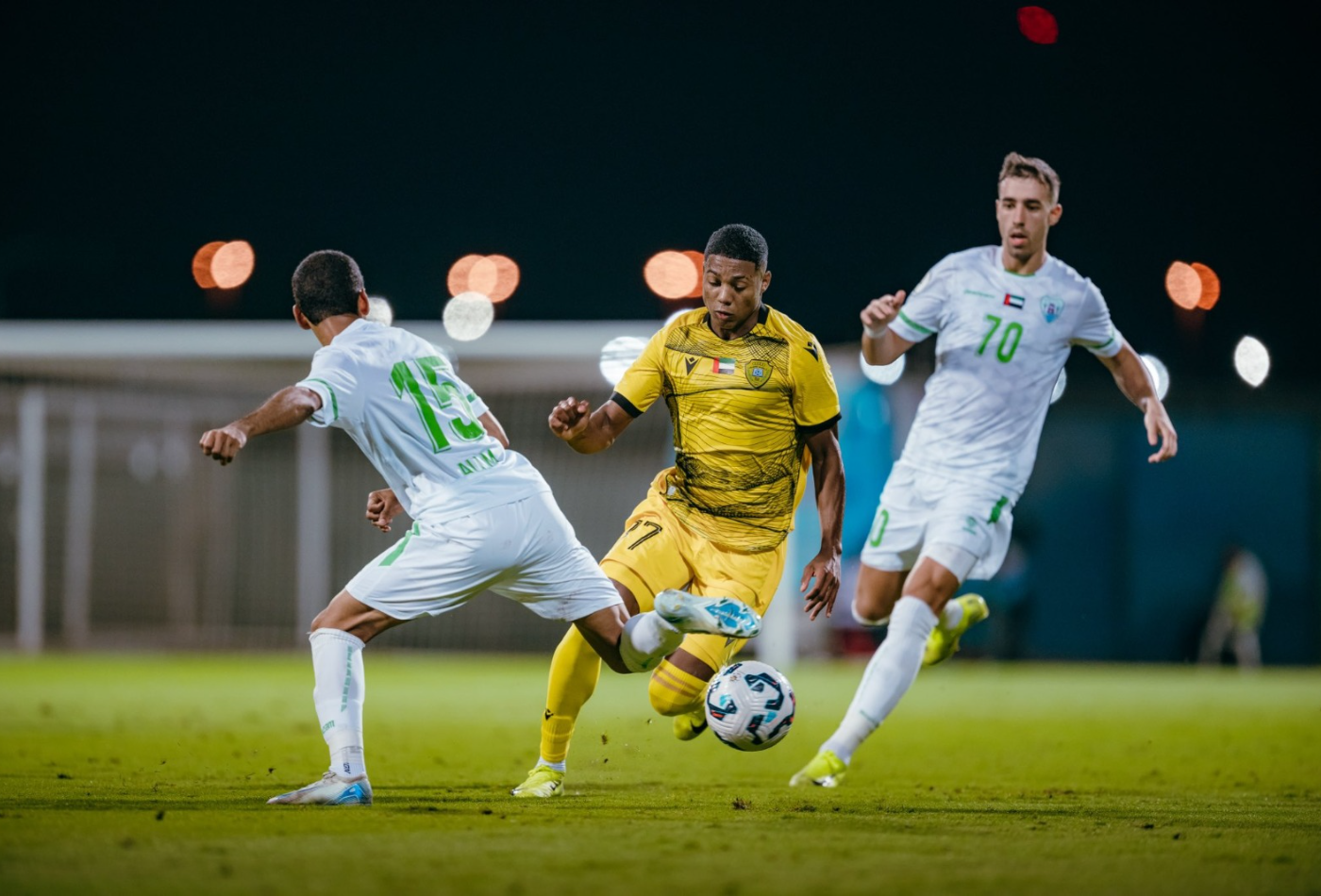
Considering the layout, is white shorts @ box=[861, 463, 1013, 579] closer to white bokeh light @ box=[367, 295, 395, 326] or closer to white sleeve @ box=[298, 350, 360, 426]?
white bokeh light @ box=[367, 295, 395, 326]

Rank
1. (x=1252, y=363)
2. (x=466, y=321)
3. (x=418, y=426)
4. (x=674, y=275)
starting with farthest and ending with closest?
(x=1252, y=363) → (x=674, y=275) → (x=466, y=321) → (x=418, y=426)

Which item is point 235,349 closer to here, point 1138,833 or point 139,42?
point 1138,833

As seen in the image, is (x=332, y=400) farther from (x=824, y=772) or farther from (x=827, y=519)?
(x=824, y=772)

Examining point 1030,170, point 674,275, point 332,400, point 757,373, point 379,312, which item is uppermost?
point 674,275

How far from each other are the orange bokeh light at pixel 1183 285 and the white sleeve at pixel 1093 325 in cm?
2600

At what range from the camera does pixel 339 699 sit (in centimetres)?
587

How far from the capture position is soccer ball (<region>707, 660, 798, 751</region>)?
6.30m

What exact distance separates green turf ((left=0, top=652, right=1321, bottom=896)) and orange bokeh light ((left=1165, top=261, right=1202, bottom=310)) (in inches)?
807

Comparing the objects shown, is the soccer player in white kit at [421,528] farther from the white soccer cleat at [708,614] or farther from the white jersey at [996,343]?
the white jersey at [996,343]

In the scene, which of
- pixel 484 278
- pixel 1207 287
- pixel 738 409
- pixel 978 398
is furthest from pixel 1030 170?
pixel 1207 287

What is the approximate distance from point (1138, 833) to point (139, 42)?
35.5 m

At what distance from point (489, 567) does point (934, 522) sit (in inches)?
96.7

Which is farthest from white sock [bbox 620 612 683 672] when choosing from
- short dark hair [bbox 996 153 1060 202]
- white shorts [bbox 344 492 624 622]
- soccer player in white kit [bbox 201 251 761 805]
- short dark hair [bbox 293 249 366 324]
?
short dark hair [bbox 996 153 1060 202]

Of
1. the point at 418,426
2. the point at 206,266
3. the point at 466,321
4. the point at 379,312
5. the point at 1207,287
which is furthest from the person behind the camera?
the point at 1207,287
